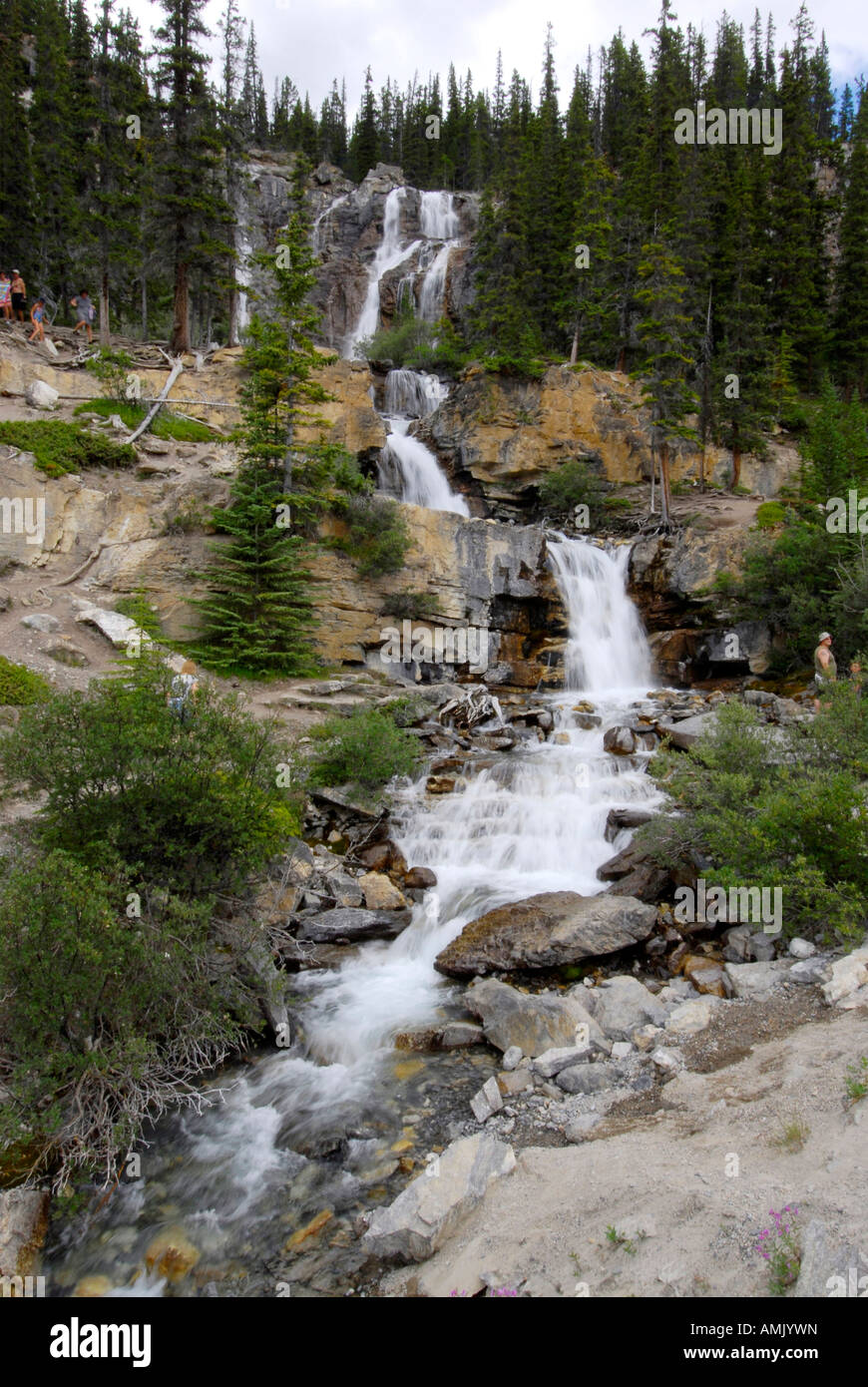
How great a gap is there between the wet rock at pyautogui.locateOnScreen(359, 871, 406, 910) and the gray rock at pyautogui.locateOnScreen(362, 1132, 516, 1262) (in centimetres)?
561

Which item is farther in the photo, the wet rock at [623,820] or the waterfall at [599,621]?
the waterfall at [599,621]

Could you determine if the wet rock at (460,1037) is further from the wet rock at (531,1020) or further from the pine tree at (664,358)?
the pine tree at (664,358)

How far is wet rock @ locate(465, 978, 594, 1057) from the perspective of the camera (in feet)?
24.3

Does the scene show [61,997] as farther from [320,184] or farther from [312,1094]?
[320,184]

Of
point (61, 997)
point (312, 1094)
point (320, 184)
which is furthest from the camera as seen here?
point (320, 184)

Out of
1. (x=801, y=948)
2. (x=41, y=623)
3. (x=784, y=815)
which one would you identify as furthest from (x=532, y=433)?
(x=801, y=948)

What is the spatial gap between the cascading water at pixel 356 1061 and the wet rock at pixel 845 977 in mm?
3623

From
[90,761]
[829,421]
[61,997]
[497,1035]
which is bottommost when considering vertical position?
→ [497,1035]

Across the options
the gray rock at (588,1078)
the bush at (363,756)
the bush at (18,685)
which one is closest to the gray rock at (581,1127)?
the gray rock at (588,1078)

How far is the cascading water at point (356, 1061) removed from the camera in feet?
19.3
